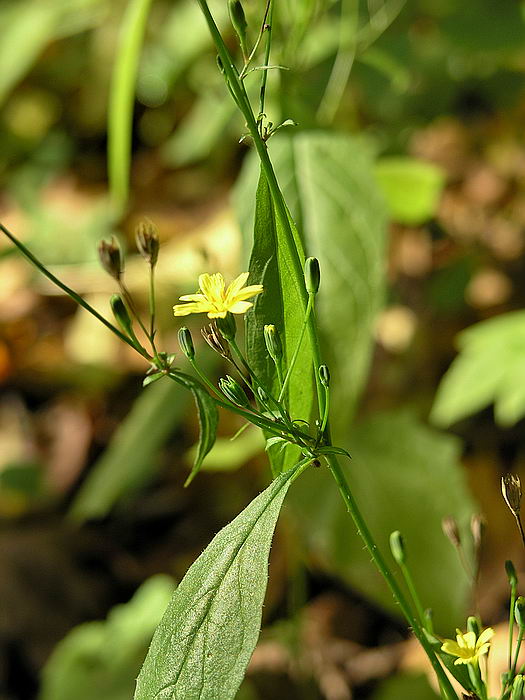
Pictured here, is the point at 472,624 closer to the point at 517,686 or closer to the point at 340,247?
the point at 517,686

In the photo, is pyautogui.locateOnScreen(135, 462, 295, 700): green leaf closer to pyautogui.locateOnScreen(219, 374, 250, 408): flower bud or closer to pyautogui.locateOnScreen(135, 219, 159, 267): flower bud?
pyautogui.locateOnScreen(219, 374, 250, 408): flower bud

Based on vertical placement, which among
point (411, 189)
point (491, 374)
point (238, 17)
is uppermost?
point (238, 17)

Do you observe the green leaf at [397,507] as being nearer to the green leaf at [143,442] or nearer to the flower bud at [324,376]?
the green leaf at [143,442]

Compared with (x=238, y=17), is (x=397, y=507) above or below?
below

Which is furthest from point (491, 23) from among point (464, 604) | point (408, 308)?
point (464, 604)

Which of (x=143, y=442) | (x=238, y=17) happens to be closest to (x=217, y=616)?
(x=238, y=17)

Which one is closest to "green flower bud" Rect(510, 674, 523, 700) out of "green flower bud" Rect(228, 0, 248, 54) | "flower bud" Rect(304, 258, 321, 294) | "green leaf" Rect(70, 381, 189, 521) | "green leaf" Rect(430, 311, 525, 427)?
"flower bud" Rect(304, 258, 321, 294)
